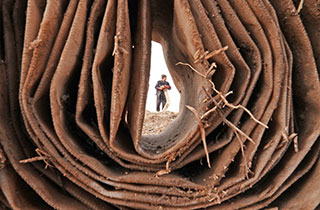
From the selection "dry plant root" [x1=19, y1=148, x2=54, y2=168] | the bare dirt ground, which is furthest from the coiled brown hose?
the bare dirt ground

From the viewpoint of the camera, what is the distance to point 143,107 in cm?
51

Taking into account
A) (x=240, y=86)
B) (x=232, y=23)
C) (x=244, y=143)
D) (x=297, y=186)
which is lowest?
(x=297, y=186)

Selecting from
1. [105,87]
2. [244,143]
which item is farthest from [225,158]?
[105,87]

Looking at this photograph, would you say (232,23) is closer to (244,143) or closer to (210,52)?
(210,52)

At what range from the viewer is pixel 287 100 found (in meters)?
0.55

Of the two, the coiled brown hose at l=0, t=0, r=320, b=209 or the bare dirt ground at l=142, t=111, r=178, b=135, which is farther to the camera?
the bare dirt ground at l=142, t=111, r=178, b=135

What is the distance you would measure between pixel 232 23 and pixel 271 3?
110 mm

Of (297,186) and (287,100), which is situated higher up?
(287,100)

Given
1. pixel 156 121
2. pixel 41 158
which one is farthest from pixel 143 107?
pixel 156 121

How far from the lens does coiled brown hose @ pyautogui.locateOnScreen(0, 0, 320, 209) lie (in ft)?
1.64

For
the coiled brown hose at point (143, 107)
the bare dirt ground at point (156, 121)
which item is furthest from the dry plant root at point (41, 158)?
the bare dirt ground at point (156, 121)

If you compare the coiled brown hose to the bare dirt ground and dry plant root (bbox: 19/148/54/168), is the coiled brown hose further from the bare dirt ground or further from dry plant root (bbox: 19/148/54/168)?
the bare dirt ground

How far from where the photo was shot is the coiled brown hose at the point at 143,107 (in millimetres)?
500

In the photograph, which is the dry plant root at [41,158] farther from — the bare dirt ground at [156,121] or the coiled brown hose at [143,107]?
the bare dirt ground at [156,121]
